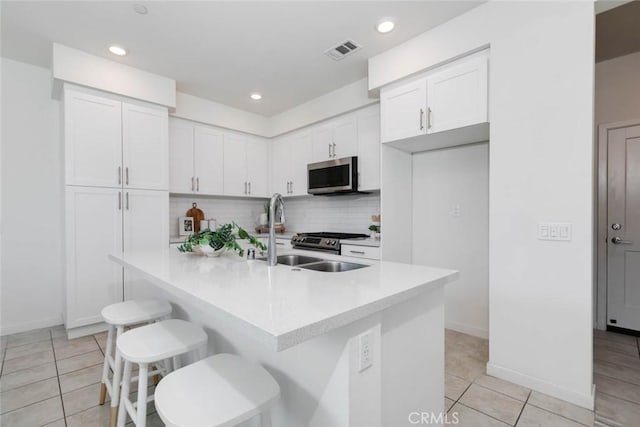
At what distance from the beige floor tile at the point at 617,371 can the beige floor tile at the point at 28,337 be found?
15.1ft

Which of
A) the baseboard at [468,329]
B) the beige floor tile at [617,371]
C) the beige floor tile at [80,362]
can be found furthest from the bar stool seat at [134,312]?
the beige floor tile at [617,371]

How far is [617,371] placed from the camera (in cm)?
217

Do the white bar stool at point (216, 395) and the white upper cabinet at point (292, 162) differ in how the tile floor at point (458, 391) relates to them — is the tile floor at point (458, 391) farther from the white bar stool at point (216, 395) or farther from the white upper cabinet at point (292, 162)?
the white upper cabinet at point (292, 162)

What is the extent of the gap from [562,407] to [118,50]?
4.29m

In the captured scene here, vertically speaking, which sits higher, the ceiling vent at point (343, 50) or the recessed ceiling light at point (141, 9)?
the recessed ceiling light at point (141, 9)

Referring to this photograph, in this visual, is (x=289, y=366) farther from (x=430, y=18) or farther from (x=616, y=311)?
(x=616, y=311)

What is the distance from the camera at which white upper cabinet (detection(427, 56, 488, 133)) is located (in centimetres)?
222

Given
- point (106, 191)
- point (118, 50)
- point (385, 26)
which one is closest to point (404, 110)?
point (385, 26)

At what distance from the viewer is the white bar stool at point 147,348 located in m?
1.26

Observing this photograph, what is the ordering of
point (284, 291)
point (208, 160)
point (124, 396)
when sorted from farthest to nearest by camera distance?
1. point (208, 160)
2. point (124, 396)
3. point (284, 291)

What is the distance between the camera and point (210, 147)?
3.97 m

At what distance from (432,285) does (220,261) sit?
1.18 m

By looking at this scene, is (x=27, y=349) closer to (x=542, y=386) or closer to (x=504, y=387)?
(x=504, y=387)

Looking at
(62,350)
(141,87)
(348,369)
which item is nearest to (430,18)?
(348,369)
